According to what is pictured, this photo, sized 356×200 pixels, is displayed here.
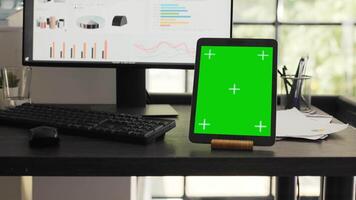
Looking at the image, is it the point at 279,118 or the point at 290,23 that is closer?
the point at 279,118

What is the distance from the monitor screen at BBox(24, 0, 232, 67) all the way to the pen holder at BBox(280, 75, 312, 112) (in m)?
0.22

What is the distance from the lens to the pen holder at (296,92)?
1.54 meters

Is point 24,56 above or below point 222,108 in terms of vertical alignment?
above

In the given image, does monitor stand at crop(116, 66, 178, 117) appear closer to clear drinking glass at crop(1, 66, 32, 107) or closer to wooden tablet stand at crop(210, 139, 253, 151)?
clear drinking glass at crop(1, 66, 32, 107)

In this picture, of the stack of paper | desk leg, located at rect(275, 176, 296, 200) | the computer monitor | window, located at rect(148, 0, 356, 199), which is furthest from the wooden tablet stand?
window, located at rect(148, 0, 356, 199)

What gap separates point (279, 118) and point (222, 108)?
0.27m

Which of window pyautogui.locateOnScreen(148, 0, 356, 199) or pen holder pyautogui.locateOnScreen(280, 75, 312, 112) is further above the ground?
window pyautogui.locateOnScreen(148, 0, 356, 199)

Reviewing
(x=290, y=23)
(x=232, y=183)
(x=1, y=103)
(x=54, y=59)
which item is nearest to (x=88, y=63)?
(x=54, y=59)

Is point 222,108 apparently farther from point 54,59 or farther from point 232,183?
point 232,183

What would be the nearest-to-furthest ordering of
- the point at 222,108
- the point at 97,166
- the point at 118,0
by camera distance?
the point at 97,166 < the point at 222,108 < the point at 118,0

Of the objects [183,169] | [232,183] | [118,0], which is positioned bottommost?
[232,183]

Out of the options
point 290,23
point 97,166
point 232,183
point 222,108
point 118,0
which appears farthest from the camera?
point 290,23

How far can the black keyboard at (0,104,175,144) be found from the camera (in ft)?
3.65

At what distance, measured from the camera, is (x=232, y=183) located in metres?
3.44
